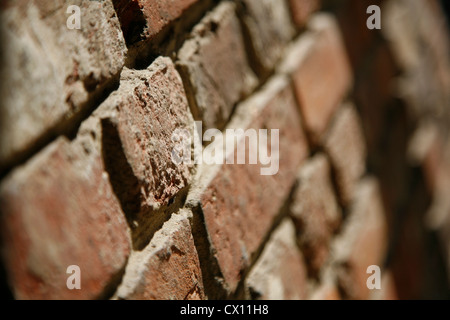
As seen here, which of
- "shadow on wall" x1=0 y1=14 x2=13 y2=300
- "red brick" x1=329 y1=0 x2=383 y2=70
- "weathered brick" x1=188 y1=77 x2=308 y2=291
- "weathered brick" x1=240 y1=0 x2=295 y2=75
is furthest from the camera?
"red brick" x1=329 y1=0 x2=383 y2=70

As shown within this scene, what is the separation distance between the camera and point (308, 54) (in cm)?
78

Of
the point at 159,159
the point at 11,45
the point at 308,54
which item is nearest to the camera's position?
the point at 11,45

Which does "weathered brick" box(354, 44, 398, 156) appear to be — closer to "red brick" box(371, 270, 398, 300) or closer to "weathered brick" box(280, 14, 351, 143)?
"weathered brick" box(280, 14, 351, 143)

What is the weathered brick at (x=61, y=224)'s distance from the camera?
313mm

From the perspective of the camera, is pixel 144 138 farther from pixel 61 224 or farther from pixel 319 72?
pixel 319 72

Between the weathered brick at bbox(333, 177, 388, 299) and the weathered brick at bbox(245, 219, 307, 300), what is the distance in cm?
12

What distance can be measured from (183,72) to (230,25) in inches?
5.3

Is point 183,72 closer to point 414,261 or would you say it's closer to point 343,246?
point 343,246

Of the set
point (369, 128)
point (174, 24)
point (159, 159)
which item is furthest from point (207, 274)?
point (369, 128)

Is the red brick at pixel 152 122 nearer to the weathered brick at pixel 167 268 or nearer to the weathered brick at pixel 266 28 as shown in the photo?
the weathered brick at pixel 167 268

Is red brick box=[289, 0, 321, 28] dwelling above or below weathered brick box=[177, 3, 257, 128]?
above

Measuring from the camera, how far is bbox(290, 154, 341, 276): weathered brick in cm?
70

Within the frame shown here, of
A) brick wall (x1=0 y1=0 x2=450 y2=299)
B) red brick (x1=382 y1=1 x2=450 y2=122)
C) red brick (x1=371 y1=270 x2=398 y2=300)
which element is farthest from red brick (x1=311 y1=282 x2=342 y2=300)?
red brick (x1=382 y1=1 x2=450 y2=122)

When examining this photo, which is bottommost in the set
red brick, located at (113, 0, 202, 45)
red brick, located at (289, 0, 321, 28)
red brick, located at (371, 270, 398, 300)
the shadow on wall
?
red brick, located at (371, 270, 398, 300)
